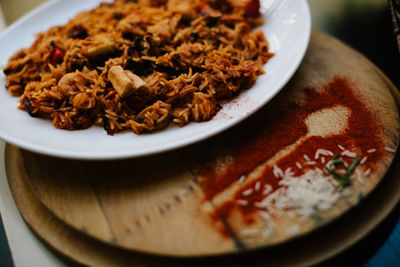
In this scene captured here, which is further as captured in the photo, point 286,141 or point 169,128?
point 169,128

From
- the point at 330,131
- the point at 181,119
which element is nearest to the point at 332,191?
the point at 330,131

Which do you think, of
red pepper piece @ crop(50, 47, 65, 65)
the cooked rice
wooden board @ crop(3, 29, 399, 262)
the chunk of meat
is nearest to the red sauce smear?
wooden board @ crop(3, 29, 399, 262)

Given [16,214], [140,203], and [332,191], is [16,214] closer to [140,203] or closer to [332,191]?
[140,203]

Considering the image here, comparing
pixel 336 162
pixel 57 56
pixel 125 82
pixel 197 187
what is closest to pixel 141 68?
pixel 125 82

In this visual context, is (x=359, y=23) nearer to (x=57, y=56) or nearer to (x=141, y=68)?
(x=141, y=68)

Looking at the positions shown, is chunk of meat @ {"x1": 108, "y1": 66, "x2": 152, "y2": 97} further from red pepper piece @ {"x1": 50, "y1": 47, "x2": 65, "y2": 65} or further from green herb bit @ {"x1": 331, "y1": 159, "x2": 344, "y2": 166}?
green herb bit @ {"x1": 331, "y1": 159, "x2": 344, "y2": 166}

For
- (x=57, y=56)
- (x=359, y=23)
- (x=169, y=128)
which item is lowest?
(x=359, y=23)
